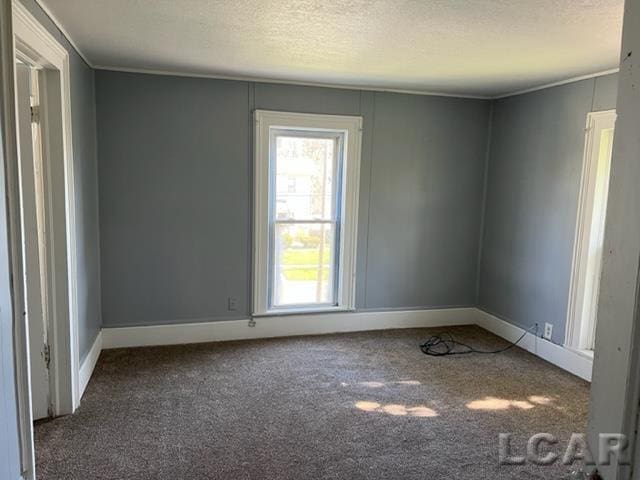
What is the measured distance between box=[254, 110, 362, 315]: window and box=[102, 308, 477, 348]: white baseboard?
0.12 m

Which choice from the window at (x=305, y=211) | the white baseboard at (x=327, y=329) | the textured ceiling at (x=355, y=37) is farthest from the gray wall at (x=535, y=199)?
the window at (x=305, y=211)

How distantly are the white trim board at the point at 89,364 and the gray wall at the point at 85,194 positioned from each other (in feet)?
0.18

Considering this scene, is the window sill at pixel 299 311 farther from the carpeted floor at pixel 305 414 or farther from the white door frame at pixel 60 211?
the white door frame at pixel 60 211

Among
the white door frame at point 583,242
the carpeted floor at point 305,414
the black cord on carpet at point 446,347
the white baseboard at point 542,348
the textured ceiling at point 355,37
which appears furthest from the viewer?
the black cord on carpet at point 446,347

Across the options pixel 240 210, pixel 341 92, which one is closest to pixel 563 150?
pixel 341 92

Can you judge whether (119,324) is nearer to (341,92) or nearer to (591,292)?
(341,92)

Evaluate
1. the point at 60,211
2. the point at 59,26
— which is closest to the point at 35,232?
the point at 60,211

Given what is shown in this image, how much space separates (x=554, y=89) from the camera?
3.85 meters

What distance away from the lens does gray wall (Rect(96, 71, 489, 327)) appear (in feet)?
12.6

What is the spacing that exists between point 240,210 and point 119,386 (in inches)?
66.3

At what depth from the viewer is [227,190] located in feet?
13.3

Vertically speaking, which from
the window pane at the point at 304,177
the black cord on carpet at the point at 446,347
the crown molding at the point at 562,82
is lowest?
the black cord on carpet at the point at 446,347

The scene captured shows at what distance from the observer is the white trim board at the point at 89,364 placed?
310 centimetres

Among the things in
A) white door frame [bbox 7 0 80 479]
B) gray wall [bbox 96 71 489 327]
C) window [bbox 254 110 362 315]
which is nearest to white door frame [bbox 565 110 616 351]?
gray wall [bbox 96 71 489 327]
